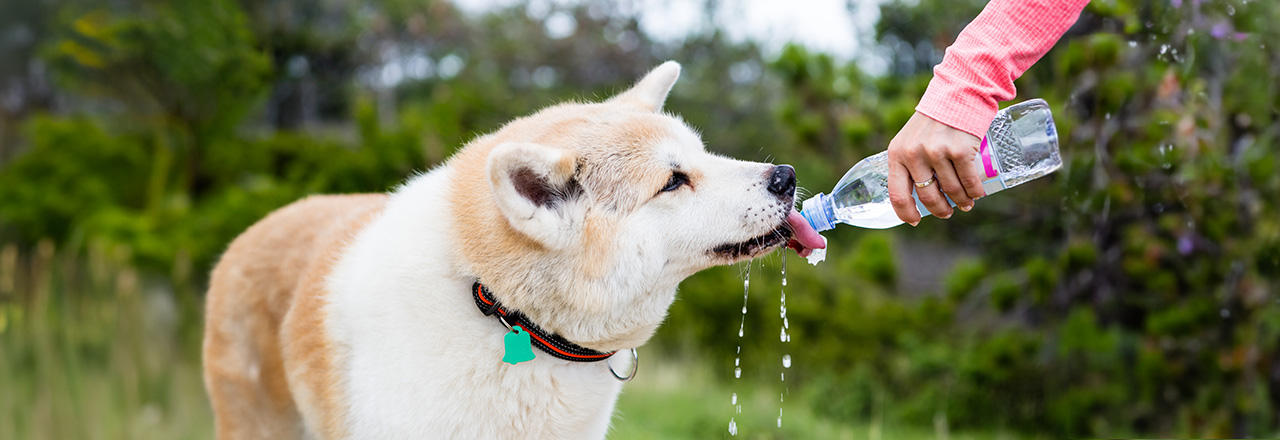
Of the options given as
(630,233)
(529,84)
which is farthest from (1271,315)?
(529,84)

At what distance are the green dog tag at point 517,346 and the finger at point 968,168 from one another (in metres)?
1.06

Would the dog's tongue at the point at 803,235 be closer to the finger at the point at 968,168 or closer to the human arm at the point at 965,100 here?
the human arm at the point at 965,100

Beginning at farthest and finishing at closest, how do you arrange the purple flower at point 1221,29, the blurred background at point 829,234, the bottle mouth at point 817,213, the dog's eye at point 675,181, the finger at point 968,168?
the blurred background at point 829,234 → the purple flower at point 1221,29 → the bottle mouth at point 817,213 → the dog's eye at point 675,181 → the finger at point 968,168

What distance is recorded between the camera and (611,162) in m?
2.12

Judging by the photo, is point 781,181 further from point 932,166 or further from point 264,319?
point 264,319

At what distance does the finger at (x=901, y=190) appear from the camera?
1862mm

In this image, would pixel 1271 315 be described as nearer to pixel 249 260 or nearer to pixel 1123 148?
pixel 1123 148

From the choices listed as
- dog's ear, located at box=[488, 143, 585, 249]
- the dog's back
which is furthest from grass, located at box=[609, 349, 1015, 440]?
dog's ear, located at box=[488, 143, 585, 249]

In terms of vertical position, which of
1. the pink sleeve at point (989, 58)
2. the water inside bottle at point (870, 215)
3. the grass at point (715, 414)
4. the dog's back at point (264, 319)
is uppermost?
the pink sleeve at point (989, 58)

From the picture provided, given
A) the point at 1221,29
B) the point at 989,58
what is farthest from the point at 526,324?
the point at 1221,29

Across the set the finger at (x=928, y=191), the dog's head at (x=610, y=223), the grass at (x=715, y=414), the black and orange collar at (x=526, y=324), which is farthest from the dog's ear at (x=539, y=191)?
the grass at (x=715, y=414)

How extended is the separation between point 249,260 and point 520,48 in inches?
220

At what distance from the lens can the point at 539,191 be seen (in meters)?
2.03

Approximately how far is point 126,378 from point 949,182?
4.36m
